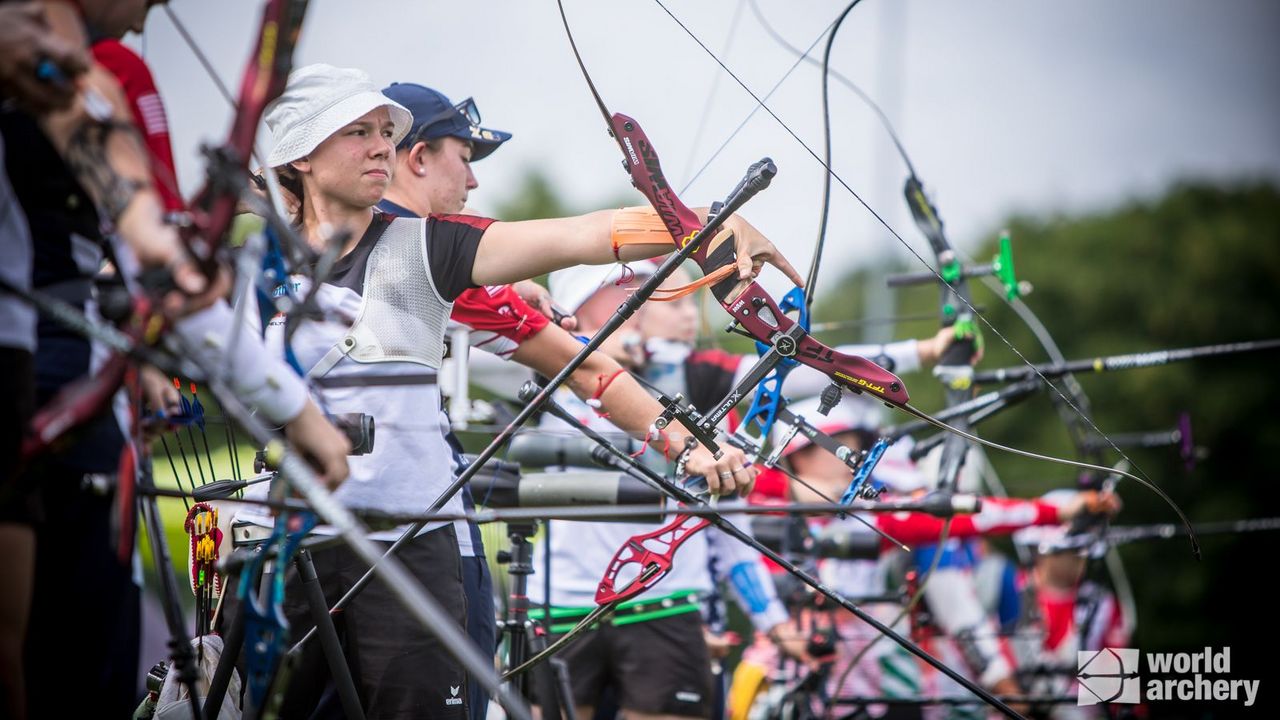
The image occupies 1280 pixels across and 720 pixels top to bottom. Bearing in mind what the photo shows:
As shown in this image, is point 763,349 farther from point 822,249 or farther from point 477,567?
point 477,567

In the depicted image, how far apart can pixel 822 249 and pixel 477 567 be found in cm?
128

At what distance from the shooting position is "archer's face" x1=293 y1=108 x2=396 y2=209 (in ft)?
10.1

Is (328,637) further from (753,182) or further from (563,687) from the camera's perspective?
(563,687)

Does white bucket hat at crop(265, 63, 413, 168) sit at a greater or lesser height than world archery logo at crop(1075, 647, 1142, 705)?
greater

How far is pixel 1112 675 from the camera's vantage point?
4473 millimetres

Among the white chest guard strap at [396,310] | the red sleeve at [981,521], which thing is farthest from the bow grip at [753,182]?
the red sleeve at [981,521]

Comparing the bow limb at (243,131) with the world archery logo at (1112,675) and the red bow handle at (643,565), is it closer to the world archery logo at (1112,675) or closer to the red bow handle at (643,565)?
the red bow handle at (643,565)

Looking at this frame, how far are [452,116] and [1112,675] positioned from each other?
3.04m

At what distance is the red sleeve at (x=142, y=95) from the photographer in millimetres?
2094

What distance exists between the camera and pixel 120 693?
7.04 feet

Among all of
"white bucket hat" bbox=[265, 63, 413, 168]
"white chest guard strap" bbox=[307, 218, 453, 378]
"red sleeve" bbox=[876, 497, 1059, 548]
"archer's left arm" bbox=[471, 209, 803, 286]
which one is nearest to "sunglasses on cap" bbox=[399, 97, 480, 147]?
"white bucket hat" bbox=[265, 63, 413, 168]

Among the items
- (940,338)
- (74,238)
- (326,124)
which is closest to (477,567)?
(326,124)

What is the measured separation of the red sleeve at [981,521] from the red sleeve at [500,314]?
272 cm

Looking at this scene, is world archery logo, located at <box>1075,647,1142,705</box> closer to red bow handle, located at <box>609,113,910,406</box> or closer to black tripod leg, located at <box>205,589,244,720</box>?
red bow handle, located at <box>609,113,910,406</box>
